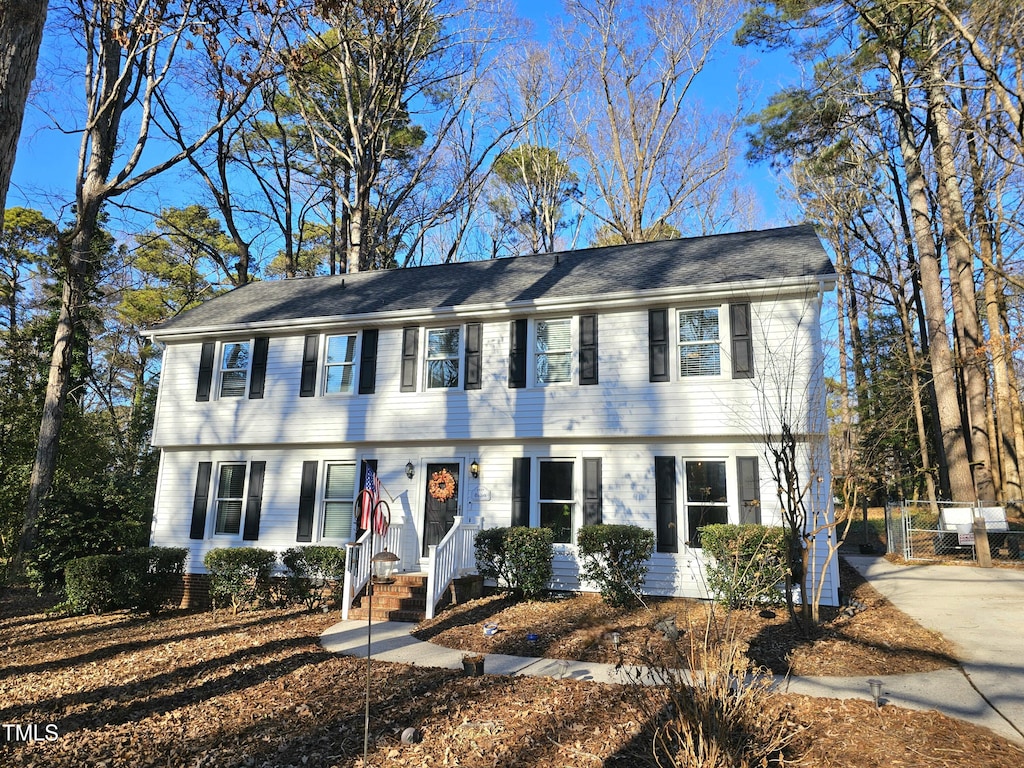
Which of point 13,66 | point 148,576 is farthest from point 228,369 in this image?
point 13,66

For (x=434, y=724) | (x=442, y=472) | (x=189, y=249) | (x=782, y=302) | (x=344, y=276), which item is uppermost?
(x=189, y=249)

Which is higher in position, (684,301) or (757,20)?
(757,20)

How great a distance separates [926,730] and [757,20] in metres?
18.6

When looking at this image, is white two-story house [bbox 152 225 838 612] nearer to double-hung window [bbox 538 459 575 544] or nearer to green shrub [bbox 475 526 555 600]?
double-hung window [bbox 538 459 575 544]

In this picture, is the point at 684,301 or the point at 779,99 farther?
the point at 779,99

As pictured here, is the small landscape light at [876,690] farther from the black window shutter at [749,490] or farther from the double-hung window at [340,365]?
the double-hung window at [340,365]

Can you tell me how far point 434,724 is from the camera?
5004 mm

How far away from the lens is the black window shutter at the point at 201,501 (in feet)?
42.0

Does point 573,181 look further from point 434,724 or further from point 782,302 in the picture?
point 434,724

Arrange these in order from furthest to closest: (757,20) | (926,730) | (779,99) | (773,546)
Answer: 1. (779,99)
2. (757,20)
3. (773,546)
4. (926,730)

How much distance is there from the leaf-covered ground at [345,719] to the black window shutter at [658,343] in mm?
5096

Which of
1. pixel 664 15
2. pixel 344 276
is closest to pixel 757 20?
pixel 664 15

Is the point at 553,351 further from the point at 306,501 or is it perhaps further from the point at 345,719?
the point at 345,719

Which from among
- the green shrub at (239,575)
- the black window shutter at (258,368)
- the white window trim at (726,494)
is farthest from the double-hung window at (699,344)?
the black window shutter at (258,368)
